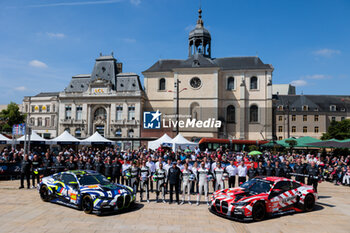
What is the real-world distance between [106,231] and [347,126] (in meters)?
56.1

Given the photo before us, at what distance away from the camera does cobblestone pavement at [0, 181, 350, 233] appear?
8.30 metres

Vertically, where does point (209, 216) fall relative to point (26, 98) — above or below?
below

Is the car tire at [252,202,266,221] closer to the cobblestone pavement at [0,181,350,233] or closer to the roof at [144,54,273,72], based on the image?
the cobblestone pavement at [0,181,350,233]

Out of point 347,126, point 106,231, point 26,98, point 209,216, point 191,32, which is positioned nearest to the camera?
point 106,231

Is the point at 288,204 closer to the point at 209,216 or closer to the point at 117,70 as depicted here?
the point at 209,216

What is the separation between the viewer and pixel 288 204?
10.3 metres

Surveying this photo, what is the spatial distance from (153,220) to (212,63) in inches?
1846

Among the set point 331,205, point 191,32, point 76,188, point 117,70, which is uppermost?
point 191,32

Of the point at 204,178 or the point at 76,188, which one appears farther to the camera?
the point at 204,178

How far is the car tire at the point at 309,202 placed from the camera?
10.8 meters

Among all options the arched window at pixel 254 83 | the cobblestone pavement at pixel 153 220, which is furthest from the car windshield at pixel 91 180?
the arched window at pixel 254 83

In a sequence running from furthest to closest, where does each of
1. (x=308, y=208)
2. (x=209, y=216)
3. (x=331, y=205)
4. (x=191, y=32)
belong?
(x=191, y=32) < (x=331, y=205) < (x=308, y=208) < (x=209, y=216)

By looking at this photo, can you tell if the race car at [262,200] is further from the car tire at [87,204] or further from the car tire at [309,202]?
the car tire at [87,204]

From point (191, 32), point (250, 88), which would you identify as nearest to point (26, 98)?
point (191, 32)
